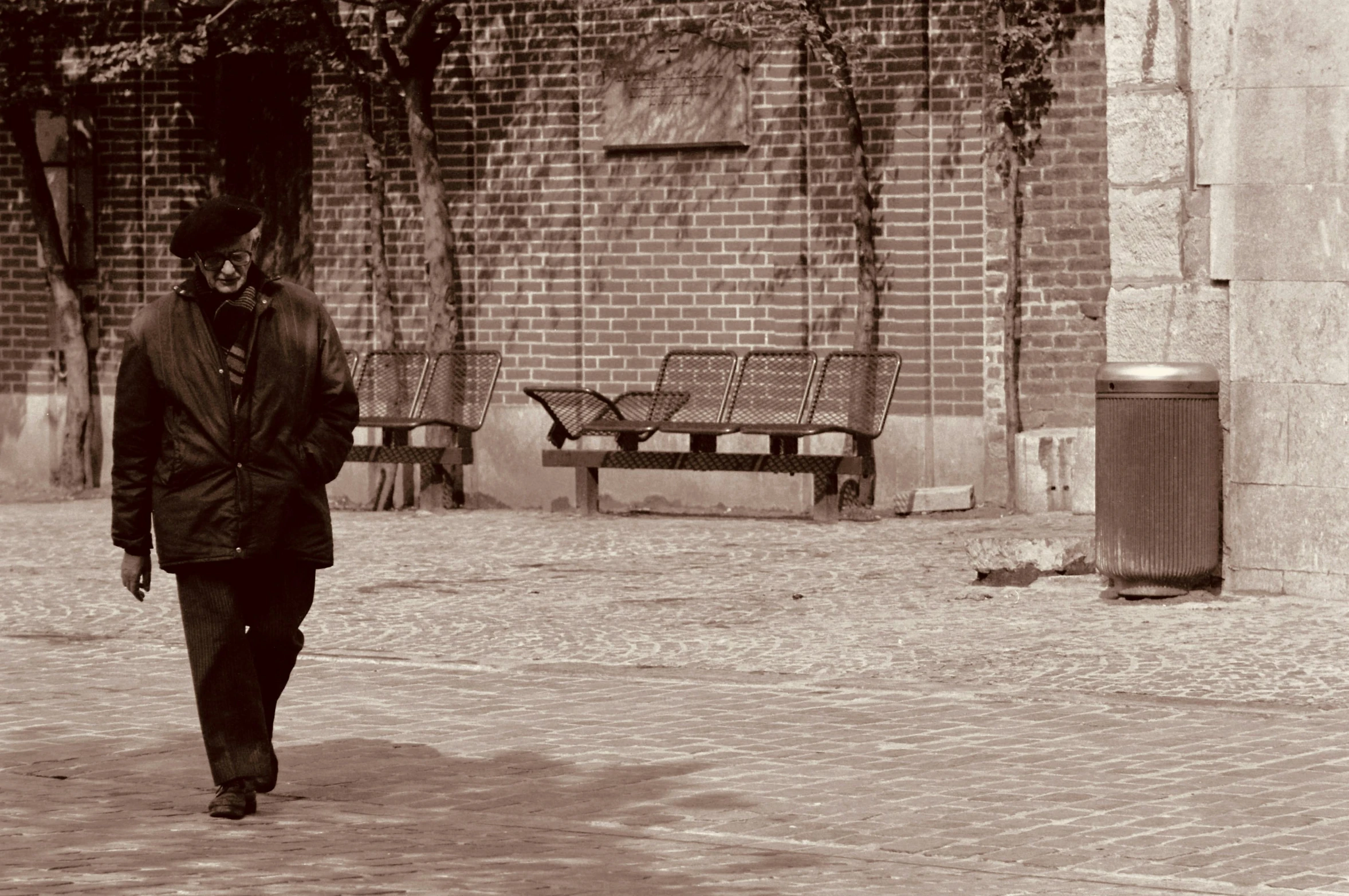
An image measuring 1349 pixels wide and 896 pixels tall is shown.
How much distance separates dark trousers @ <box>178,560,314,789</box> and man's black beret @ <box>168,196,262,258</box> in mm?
893

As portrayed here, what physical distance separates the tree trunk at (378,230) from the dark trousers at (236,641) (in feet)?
38.5

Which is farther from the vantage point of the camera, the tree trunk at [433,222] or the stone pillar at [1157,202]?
the tree trunk at [433,222]

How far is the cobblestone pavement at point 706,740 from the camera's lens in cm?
623

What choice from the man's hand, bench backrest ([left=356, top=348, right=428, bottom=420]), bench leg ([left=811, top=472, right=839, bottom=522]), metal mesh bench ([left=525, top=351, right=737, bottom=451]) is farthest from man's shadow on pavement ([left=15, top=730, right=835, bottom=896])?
bench backrest ([left=356, top=348, right=428, bottom=420])

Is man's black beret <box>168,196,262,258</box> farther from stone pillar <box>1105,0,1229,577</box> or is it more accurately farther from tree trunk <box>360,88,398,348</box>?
tree trunk <box>360,88,398,348</box>

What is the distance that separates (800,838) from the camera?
6.58 meters

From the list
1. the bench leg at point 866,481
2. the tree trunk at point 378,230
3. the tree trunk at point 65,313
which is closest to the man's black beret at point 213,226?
the bench leg at point 866,481

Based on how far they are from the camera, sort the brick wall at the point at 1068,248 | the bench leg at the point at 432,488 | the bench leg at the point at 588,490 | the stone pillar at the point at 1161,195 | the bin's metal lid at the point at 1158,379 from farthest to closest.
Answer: the bench leg at the point at 432,488, the bench leg at the point at 588,490, the brick wall at the point at 1068,248, the stone pillar at the point at 1161,195, the bin's metal lid at the point at 1158,379

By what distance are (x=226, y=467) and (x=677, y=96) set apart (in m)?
11.0

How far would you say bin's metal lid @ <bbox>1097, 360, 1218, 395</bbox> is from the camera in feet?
37.6

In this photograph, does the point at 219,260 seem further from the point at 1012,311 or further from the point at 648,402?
the point at 648,402

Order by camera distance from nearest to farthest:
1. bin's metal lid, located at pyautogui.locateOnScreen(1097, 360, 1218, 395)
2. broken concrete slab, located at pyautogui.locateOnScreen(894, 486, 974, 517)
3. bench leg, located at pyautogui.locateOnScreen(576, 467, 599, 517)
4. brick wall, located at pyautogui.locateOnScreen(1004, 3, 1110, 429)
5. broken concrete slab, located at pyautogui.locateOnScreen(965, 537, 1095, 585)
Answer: bin's metal lid, located at pyautogui.locateOnScreen(1097, 360, 1218, 395)
broken concrete slab, located at pyautogui.locateOnScreen(965, 537, 1095, 585)
brick wall, located at pyautogui.locateOnScreen(1004, 3, 1110, 429)
broken concrete slab, located at pyautogui.locateOnScreen(894, 486, 974, 517)
bench leg, located at pyautogui.locateOnScreen(576, 467, 599, 517)

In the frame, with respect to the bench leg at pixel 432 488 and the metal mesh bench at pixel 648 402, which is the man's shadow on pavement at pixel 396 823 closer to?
the metal mesh bench at pixel 648 402

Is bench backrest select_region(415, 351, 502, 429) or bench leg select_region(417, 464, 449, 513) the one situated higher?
bench backrest select_region(415, 351, 502, 429)
